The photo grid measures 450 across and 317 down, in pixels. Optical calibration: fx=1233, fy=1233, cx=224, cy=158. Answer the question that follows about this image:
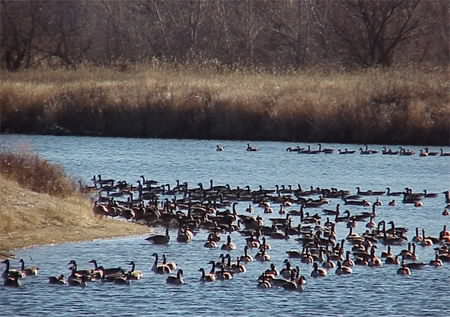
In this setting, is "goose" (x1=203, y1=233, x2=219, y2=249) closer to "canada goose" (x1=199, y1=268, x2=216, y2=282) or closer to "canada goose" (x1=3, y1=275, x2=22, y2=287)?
"canada goose" (x1=199, y1=268, x2=216, y2=282)

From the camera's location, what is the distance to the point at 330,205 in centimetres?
2817

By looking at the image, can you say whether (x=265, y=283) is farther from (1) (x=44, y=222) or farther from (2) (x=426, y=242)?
(1) (x=44, y=222)

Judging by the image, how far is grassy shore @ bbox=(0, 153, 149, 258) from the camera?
21.5 meters

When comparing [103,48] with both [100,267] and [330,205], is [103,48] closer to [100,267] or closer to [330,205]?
[330,205]

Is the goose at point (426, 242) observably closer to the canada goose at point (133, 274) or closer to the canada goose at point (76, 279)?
the canada goose at point (133, 274)

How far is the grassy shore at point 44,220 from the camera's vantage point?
2152cm

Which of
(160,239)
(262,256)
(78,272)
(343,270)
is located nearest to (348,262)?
(343,270)

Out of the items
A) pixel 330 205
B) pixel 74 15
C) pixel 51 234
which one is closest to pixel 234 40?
pixel 74 15

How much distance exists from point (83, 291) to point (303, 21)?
149ft

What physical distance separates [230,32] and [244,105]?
18997mm

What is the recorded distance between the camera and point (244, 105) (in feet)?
148

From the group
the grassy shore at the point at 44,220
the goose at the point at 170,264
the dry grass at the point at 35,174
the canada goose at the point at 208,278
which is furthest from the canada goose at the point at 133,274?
the dry grass at the point at 35,174

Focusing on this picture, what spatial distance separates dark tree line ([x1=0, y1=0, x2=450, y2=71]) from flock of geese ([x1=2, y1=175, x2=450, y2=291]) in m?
26.9

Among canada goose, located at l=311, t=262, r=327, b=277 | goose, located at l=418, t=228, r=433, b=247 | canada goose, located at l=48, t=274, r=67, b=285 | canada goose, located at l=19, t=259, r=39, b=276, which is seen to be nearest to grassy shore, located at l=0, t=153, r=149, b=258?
canada goose, located at l=19, t=259, r=39, b=276
